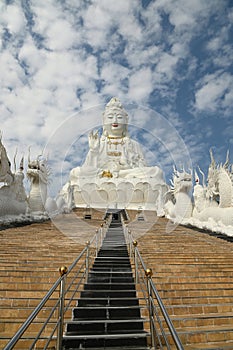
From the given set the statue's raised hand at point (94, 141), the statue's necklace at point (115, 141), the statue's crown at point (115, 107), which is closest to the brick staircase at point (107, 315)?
the statue's raised hand at point (94, 141)

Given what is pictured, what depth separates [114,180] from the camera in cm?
2234

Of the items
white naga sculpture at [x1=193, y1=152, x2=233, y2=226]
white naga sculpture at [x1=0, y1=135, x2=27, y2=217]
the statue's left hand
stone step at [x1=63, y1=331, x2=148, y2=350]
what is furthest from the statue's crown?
stone step at [x1=63, y1=331, x2=148, y2=350]

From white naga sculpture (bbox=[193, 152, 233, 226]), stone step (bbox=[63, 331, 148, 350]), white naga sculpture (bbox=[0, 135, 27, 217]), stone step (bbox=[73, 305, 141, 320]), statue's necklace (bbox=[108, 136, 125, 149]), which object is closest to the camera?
stone step (bbox=[63, 331, 148, 350])

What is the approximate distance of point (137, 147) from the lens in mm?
27641

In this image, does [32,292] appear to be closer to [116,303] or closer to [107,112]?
[116,303]

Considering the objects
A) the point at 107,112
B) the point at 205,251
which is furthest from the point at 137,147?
the point at 205,251

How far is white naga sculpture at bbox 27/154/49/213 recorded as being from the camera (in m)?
11.7

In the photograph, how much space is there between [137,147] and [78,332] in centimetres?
2573

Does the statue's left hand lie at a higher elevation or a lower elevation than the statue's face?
lower

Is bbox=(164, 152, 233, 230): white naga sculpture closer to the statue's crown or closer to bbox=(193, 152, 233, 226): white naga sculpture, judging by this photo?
bbox=(193, 152, 233, 226): white naga sculpture

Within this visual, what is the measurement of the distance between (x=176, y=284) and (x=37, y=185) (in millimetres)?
9809

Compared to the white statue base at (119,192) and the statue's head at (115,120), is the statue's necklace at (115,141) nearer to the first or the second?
the statue's head at (115,120)

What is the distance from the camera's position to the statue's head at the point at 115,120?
27.8 meters

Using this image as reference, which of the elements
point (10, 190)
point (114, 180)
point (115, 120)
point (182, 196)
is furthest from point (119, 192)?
point (10, 190)
